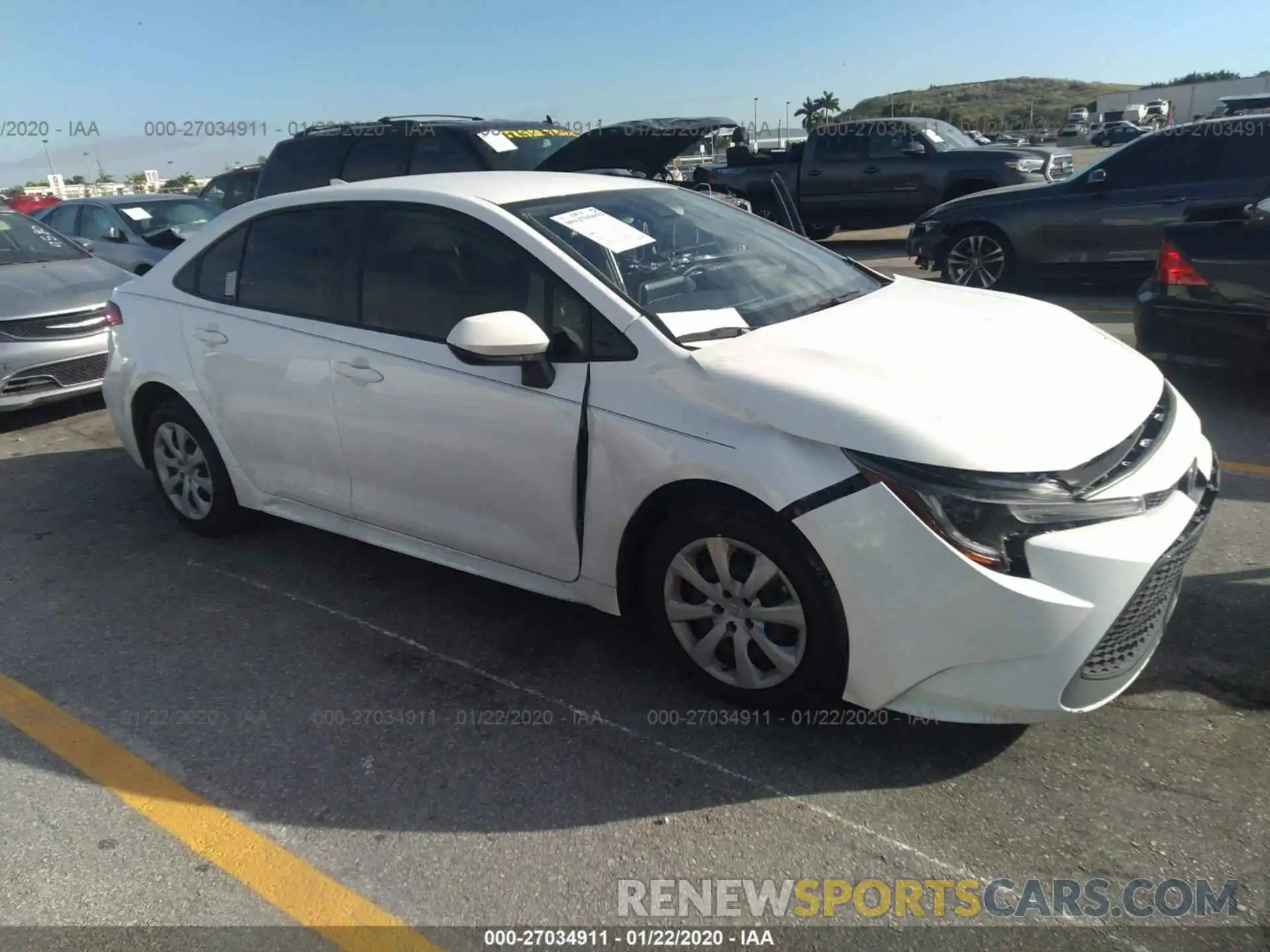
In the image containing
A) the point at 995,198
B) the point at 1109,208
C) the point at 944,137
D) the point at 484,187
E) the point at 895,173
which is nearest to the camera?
the point at 484,187

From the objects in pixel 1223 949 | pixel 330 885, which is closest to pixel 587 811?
pixel 330 885

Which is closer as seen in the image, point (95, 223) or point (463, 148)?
point (463, 148)

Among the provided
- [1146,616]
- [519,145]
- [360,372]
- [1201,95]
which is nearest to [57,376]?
[519,145]

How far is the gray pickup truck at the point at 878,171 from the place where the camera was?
506 inches

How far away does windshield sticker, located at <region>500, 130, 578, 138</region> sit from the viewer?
859cm

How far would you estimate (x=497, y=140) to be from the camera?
8312mm

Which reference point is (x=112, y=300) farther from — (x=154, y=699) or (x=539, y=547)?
(x=539, y=547)

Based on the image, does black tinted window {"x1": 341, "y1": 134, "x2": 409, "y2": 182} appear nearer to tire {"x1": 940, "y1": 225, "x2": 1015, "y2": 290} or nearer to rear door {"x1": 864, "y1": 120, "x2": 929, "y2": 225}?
tire {"x1": 940, "y1": 225, "x2": 1015, "y2": 290}

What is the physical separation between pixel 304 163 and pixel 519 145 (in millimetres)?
1984

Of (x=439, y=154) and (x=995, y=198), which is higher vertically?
(x=439, y=154)

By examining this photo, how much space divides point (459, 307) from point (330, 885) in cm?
194

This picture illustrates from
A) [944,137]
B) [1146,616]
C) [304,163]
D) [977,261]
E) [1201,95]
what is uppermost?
[1201,95]

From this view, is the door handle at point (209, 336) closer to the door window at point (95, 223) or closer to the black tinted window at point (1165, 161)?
the door window at point (95, 223)

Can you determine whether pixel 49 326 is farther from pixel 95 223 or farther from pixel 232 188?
pixel 232 188
